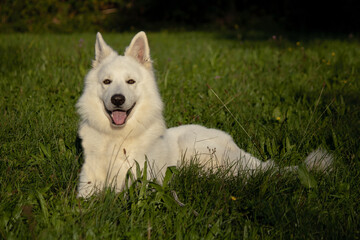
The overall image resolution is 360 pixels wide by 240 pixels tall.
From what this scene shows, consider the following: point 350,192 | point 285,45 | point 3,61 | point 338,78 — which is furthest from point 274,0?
point 350,192

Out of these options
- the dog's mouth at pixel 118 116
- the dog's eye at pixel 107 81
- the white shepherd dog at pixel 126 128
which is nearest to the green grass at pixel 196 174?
the white shepherd dog at pixel 126 128

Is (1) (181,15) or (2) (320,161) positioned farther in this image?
(1) (181,15)

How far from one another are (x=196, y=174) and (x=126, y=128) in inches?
33.1

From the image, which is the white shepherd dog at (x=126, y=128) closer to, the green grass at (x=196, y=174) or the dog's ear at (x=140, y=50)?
the dog's ear at (x=140, y=50)

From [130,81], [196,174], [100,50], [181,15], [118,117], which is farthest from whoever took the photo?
[181,15]

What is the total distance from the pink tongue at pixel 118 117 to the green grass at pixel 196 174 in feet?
1.64

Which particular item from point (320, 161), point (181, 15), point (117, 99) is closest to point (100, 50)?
point (117, 99)

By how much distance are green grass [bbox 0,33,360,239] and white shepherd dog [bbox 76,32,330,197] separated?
0.69 feet

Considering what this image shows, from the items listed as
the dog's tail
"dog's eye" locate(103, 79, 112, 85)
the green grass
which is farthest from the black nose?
the dog's tail

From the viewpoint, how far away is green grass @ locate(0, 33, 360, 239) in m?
2.26

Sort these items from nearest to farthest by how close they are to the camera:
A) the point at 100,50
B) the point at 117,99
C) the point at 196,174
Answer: the point at 196,174, the point at 117,99, the point at 100,50

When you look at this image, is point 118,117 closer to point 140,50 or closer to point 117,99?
point 117,99

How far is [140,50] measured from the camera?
3512mm

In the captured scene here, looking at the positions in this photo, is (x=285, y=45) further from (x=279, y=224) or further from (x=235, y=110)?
(x=279, y=224)
